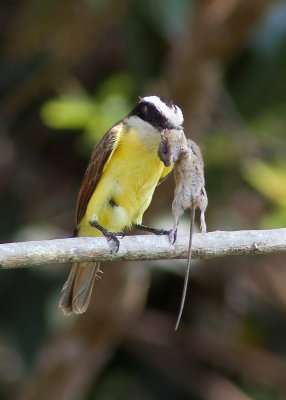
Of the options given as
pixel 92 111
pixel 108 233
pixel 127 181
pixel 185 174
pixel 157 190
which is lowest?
pixel 108 233

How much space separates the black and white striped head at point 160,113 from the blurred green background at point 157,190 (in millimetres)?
854

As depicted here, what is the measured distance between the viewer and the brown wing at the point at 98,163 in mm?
4395

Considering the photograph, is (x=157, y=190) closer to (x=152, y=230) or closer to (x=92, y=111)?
(x=92, y=111)

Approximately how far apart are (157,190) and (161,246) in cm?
189

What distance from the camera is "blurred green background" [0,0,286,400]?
18.0ft

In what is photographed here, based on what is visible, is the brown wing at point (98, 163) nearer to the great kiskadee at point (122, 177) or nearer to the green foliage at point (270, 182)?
the great kiskadee at point (122, 177)

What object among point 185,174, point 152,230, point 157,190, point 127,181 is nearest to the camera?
point 185,174

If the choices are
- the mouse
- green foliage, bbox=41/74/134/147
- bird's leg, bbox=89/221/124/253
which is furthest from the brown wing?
green foliage, bbox=41/74/134/147

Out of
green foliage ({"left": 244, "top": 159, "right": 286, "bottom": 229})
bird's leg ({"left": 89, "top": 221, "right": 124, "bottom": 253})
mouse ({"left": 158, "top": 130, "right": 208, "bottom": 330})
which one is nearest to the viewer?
bird's leg ({"left": 89, "top": 221, "right": 124, "bottom": 253})

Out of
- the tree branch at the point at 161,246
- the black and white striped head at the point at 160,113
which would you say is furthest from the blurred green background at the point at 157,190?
the tree branch at the point at 161,246

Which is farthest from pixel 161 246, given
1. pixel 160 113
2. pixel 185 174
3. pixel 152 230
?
pixel 152 230

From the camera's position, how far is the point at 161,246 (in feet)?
11.9

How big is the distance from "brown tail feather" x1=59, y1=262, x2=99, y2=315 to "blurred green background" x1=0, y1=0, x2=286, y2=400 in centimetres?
79

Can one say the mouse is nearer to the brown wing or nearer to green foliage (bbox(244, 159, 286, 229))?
the brown wing
